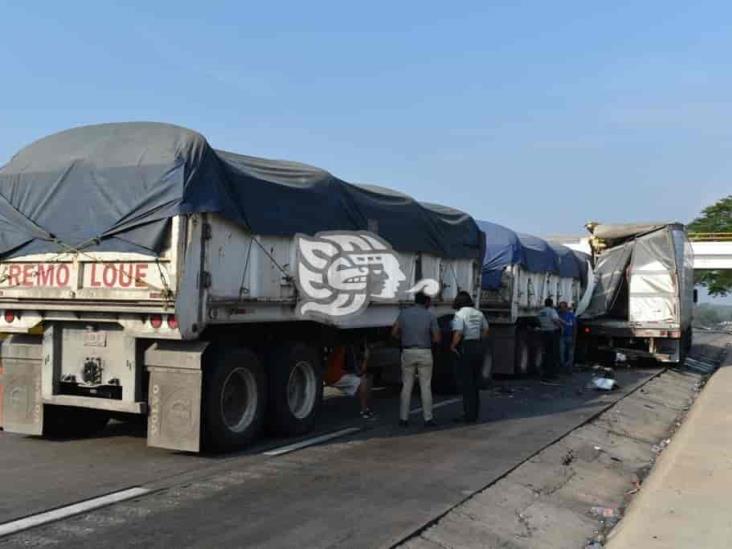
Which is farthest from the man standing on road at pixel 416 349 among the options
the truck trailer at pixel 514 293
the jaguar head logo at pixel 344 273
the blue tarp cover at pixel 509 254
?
the blue tarp cover at pixel 509 254

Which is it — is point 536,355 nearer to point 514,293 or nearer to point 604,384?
point 514,293

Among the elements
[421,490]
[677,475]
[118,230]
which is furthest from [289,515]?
[677,475]

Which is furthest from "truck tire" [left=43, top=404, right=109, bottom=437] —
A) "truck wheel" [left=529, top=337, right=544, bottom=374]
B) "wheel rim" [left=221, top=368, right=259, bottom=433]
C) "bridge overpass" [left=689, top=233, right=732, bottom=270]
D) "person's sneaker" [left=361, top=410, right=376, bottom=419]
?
"bridge overpass" [left=689, top=233, right=732, bottom=270]

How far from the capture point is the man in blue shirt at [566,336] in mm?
18281

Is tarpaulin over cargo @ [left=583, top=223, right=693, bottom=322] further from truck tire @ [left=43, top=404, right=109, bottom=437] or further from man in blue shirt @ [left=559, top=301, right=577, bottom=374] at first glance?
truck tire @ [left=43, top=404, right=109, bottom=437]

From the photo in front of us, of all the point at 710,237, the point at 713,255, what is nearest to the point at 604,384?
the point at 713,255

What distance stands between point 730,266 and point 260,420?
141 ft

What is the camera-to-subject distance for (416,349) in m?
9.99

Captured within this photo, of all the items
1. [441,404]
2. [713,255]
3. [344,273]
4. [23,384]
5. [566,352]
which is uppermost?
[713,255]

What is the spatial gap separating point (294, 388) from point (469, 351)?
263 centimetres

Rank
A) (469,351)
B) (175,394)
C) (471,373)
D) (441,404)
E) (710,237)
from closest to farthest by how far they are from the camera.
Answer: (175,394), (471,373), (469,351), (441,404), (710,237)

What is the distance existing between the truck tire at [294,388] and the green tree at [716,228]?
55.4 m

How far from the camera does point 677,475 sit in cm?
828

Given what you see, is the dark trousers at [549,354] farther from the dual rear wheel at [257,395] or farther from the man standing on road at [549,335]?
the dual rear wheel at [257,395]
